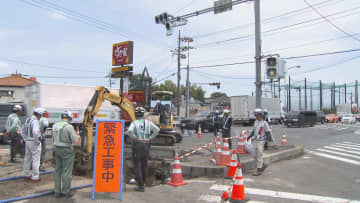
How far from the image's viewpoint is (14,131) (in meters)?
9.42

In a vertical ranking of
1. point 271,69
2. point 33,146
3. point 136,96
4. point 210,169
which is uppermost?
point 271,69

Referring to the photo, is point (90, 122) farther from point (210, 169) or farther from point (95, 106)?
point (210, 169)

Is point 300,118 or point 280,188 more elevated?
point 300,118

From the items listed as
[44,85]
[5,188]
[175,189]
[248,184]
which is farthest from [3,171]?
[44,85]

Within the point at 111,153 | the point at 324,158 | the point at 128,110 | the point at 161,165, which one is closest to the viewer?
the point at 111,153

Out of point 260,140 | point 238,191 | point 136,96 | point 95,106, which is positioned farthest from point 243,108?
point 238,191

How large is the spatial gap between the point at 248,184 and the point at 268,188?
0.53 m

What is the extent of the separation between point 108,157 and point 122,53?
1914 centimetres

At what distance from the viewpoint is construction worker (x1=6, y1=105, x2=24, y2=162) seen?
9.09m

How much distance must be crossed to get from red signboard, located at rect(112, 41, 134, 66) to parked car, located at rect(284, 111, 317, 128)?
19.3m

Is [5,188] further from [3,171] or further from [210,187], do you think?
[210,187]

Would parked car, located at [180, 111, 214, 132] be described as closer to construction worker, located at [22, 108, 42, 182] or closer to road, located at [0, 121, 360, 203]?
road, located at [0, 121, 360, 203]

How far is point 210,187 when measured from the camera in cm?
695

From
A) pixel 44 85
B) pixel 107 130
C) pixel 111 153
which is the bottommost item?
pixel 111 153
